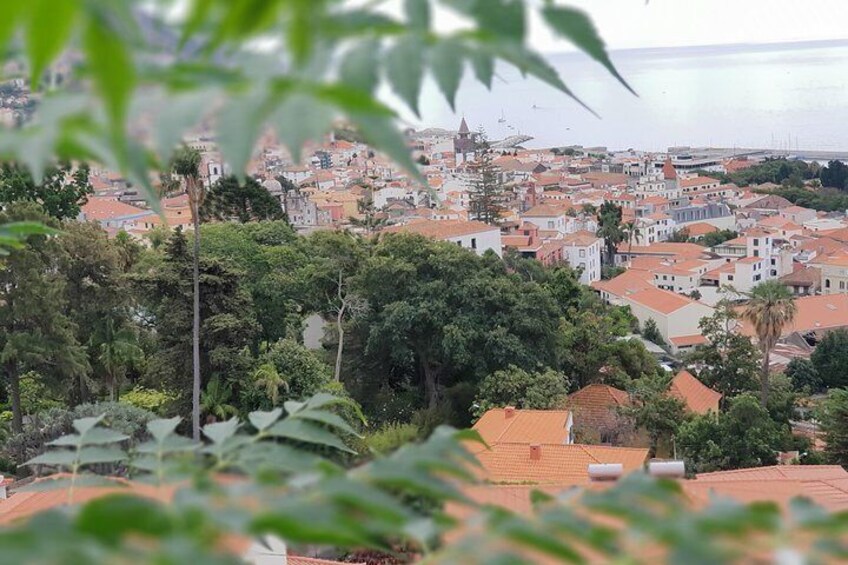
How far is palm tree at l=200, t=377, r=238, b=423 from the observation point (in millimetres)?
10570

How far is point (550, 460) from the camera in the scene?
923cm

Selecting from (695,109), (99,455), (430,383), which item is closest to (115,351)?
(430,383)

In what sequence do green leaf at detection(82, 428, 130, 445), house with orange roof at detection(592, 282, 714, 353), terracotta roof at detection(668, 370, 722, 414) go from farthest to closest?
house with orange roof at detection(592, 282, 714, 353)
terracotta roof at detection(668, 370, 722, 414)
green leaf at detection(82, 428, 130, 445)

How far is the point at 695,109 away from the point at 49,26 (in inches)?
3291

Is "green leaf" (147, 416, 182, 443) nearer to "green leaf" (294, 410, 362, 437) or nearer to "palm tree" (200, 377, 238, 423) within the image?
"green leaf" (294, 410, 362, 437)

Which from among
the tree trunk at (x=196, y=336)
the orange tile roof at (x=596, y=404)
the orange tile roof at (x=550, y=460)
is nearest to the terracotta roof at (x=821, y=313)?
the orange tile roof at (x=596, y=404)

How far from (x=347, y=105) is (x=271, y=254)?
15.7 meters

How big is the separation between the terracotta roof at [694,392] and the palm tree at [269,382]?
591cm

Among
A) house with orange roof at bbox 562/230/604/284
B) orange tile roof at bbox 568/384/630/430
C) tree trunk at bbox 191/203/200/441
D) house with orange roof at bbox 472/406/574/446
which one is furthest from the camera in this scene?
house with orange roof at bbox 562/230/604/284

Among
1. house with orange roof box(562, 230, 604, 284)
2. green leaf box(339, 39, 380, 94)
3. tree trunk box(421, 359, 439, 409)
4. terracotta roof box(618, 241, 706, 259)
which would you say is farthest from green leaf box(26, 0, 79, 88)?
terracotta roof box(618, 241, 706, 259)

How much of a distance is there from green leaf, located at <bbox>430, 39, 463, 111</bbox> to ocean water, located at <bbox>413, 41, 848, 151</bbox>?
5086cm

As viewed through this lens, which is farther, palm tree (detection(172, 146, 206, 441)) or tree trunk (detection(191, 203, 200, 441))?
tree trunk (detection(191, 203, 200, 441))

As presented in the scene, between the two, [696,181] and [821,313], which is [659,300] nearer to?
[821,313]

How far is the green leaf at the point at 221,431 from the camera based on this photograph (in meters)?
0.84
